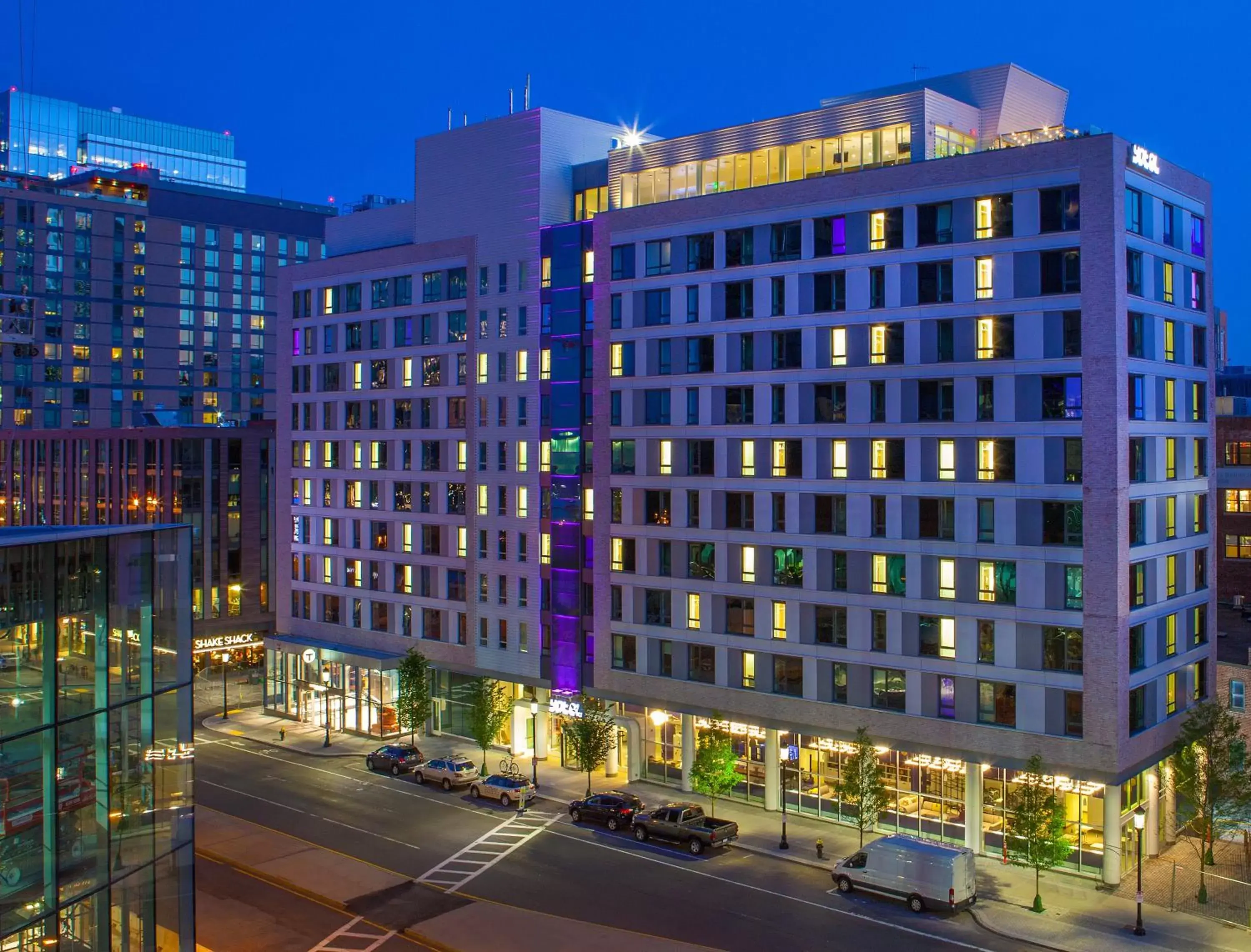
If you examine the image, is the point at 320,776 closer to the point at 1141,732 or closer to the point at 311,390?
the point at 311,390

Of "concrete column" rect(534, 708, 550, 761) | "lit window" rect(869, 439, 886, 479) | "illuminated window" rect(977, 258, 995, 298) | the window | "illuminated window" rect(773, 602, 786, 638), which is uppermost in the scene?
"illuminated window" rect(977, 258, 995, 298)

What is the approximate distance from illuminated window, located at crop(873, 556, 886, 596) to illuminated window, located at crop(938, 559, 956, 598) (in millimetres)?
2871

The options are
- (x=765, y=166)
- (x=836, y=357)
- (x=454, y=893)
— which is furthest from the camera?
(x=765, y=166)

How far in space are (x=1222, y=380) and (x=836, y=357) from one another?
134m

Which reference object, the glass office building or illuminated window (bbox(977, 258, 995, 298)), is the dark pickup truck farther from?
the glass office building

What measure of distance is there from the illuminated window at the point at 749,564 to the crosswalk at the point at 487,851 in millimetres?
16001

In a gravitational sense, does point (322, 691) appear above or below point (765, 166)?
below

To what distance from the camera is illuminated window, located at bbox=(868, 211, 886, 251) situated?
192ft

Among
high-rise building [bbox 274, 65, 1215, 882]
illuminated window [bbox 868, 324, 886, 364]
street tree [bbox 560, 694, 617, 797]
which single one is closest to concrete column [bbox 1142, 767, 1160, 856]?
high-rise building [bbox 274, 65, 1215, 882]

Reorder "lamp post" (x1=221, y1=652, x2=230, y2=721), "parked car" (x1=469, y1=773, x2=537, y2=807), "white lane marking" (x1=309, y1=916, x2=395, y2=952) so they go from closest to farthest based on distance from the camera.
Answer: "white lane marking" (x1=309, y1=916, x2=395, y2=952), "parked car" (x1=469, y1=773, x2=537, y2=807), "lamp post" (x1=221, y1=652, x2=230, y2=721)

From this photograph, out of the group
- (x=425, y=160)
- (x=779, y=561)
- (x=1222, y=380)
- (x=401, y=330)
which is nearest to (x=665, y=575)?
(x=779, y=561)

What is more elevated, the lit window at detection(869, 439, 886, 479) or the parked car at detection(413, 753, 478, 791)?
the lit window at detection(869, 439, 886, 479)

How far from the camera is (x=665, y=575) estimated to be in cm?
6662

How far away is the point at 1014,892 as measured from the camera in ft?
166
